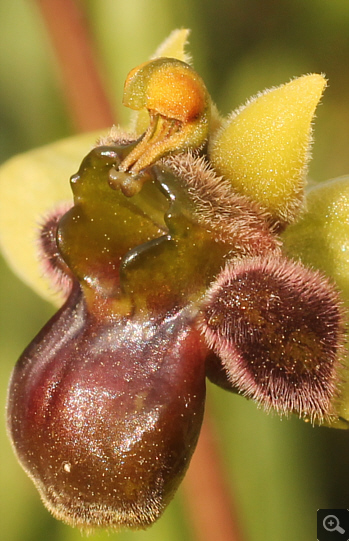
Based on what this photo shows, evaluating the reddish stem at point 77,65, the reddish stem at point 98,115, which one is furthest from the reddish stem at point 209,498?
the reddish stem at point 77,65

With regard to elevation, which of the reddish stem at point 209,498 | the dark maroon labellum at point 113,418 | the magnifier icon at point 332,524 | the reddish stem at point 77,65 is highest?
the reddish stem at point 77,65

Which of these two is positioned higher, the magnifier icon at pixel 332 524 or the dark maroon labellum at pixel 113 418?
the dark maroon labellum at pixel 113 418

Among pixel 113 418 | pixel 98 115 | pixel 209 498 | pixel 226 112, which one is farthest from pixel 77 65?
pixel 113 418

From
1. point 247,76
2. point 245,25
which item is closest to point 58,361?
point 247,76

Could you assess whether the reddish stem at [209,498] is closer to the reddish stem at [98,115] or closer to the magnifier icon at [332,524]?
the reddish stem at [98,115]

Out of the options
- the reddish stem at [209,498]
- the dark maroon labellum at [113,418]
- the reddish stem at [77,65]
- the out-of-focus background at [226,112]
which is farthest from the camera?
the reddish stem at [77,65]

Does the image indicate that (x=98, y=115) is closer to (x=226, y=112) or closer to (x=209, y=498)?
(x=226, y=112)

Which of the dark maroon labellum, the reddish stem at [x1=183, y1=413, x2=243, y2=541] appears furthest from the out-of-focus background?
the dark maroon labellum

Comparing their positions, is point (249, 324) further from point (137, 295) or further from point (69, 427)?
point (69, 427)
